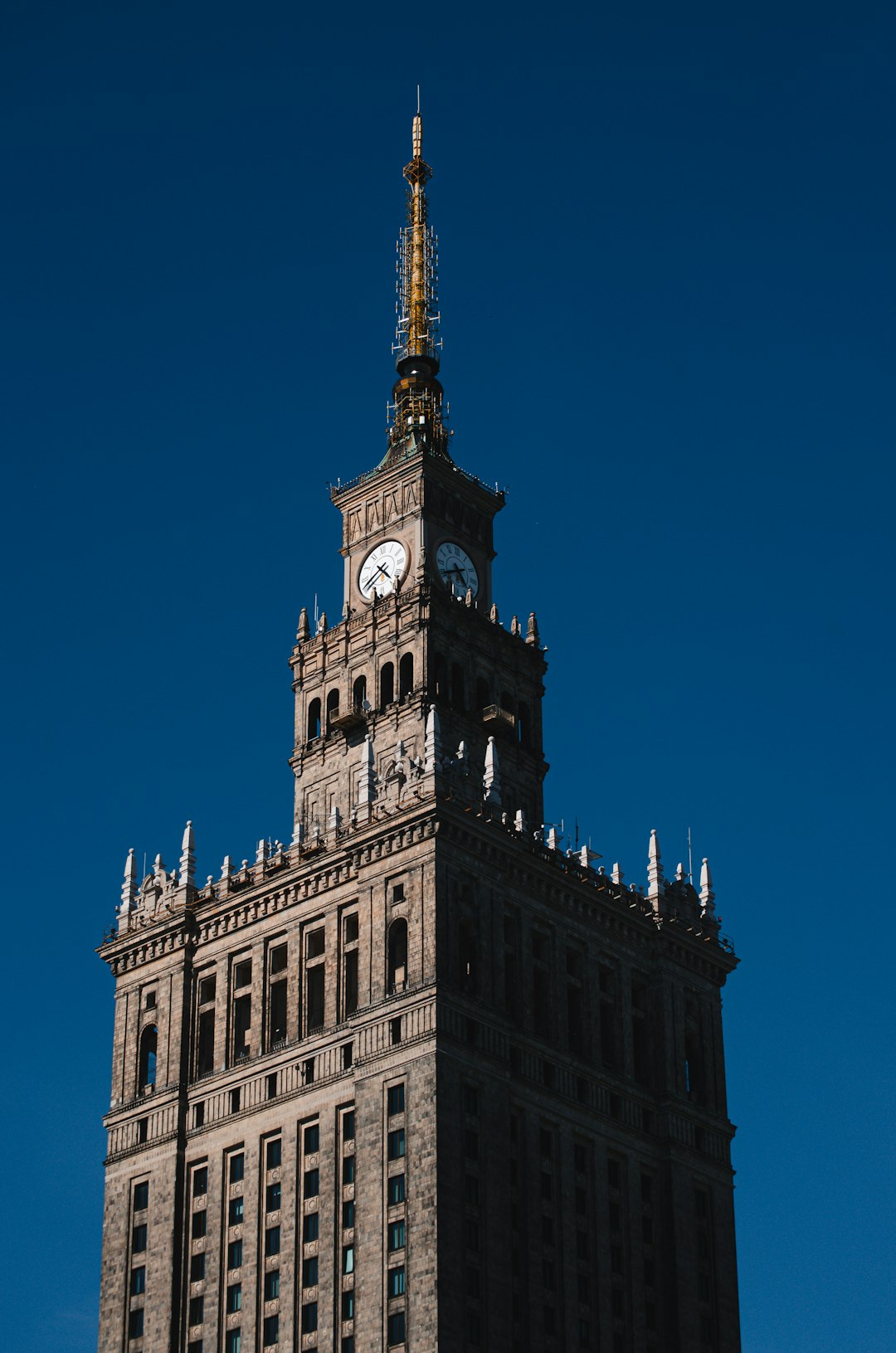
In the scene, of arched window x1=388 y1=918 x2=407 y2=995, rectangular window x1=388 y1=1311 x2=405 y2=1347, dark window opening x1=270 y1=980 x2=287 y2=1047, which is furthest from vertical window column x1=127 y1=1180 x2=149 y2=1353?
arched window x1=388 y1=918 x2=407 y2=995

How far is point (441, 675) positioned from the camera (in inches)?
6821

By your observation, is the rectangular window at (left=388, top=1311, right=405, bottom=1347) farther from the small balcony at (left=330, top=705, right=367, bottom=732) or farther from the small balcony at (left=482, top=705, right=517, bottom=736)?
the small balcony at (left=482, top=705, right=517, bottom=736)

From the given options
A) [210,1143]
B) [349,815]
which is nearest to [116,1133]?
[210,1143]

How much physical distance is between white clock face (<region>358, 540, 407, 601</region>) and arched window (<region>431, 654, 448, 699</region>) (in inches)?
291

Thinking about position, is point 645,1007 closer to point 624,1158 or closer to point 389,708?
point 624,1158

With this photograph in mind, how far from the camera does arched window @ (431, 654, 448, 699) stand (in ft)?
565

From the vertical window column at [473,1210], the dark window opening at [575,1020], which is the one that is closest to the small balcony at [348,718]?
the dark window opening at [575,1020]

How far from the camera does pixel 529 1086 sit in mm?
153750

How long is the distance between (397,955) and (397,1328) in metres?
21.9

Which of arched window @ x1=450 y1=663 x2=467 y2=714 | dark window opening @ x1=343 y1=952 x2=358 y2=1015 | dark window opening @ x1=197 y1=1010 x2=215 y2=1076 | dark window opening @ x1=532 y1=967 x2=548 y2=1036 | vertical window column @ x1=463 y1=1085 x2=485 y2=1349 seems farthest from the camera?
arched window @ x1=450 y1=663 x2=467 y2=714

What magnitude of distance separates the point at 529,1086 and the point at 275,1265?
17.5 m

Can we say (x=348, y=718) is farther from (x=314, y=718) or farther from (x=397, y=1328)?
(x=397, y=1328)

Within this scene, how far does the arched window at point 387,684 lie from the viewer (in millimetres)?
173000

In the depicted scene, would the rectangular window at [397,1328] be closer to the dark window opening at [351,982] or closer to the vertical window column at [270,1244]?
the vertical window column at [270,1244]
